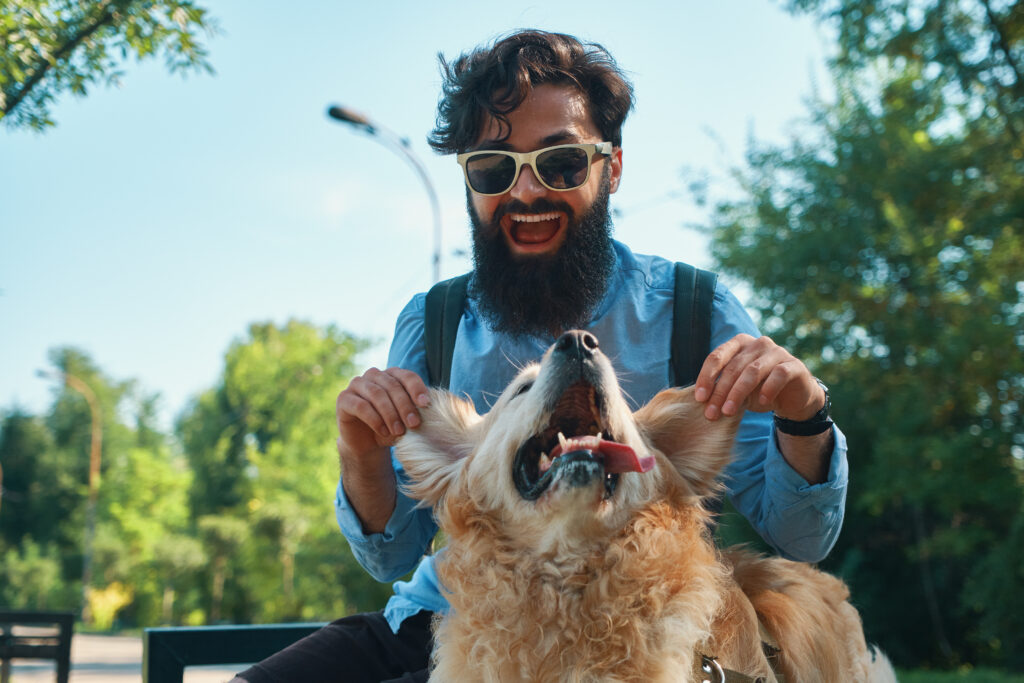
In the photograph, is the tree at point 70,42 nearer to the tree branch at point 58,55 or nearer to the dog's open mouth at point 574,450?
the tree branch at point 58,55

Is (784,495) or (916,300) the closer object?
(784,495)

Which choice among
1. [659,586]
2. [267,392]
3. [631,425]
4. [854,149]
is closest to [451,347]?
[631,425]

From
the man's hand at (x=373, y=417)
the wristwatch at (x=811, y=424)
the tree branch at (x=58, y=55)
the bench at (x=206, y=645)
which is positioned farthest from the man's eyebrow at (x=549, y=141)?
the tree branch at (x=58, y=55)

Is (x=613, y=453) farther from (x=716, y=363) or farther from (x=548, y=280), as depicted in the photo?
(x=548, y=280)

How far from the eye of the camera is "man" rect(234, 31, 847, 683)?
250 cm

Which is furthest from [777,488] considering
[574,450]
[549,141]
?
[549,141]

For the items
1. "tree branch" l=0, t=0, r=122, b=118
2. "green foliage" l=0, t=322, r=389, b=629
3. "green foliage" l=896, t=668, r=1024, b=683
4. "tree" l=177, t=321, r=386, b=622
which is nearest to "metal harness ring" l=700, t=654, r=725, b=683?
"tree branch" l=0, t=0, r=122, b=118

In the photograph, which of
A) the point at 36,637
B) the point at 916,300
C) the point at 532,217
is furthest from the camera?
the point at 916,300

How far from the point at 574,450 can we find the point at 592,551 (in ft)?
0.95

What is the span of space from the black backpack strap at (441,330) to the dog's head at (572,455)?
1.93ft

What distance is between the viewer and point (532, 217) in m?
3.14

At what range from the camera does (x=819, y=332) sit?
16.4 meters

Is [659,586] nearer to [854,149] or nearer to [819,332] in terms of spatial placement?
[819,332]

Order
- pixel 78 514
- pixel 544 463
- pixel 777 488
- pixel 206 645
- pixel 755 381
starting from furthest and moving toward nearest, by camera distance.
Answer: pixel 78 514 → pixel 206 645 → pixel 777 488 → pixel 544 463 → pixel 755 381
